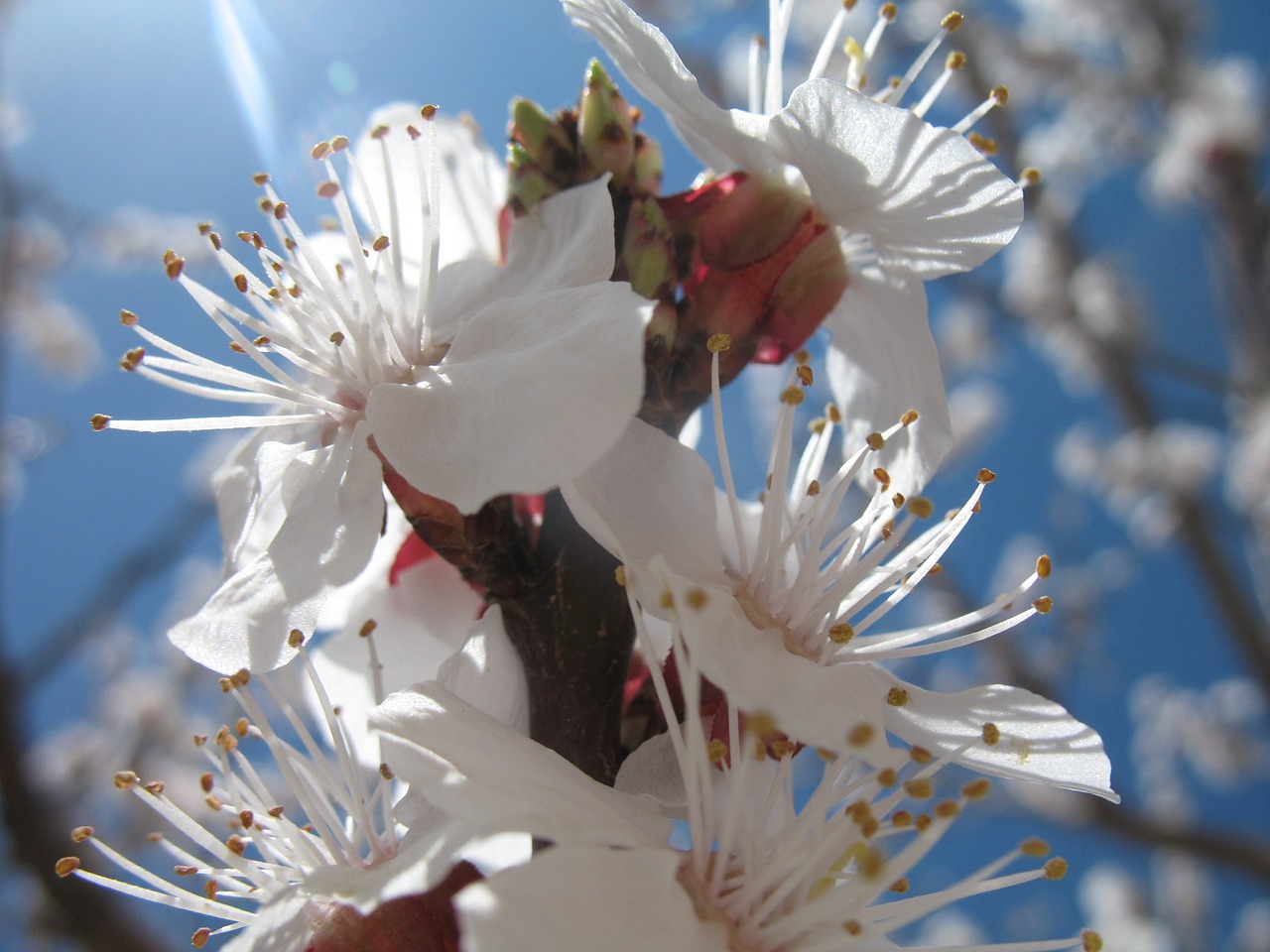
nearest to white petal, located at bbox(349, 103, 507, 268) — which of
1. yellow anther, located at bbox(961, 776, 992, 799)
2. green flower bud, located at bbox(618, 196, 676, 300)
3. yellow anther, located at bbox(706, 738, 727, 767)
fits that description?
green flower bud, located at bbox(618, 196, 676, 300)

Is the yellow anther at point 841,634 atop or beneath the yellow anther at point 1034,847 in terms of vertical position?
atop

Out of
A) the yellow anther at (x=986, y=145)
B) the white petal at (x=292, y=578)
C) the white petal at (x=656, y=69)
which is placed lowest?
the white petal at (x=292, y=578)

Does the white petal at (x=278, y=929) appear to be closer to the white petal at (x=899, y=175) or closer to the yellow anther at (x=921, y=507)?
the yellow anther at (x=921, y=507)

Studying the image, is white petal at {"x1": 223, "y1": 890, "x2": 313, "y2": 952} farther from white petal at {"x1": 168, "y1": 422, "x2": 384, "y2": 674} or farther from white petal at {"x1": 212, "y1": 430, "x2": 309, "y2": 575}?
white petal at {"x1": 212, "y1": 430, "x2": 309, "y2": 575}

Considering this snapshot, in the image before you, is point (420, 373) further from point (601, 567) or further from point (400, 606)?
point (400, 606)

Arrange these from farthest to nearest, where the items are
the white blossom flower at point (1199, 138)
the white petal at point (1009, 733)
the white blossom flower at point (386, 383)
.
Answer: the white blossom flower at point (1199, 138), the white petal at point (1009, 733), the white blossom flower at point (386, 383)

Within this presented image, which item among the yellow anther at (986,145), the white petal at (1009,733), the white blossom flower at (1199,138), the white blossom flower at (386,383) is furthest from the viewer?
the white blossom flower at (1199,138)

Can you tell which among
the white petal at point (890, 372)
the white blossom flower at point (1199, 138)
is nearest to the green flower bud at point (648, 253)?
the white petal at point (890, 372)
